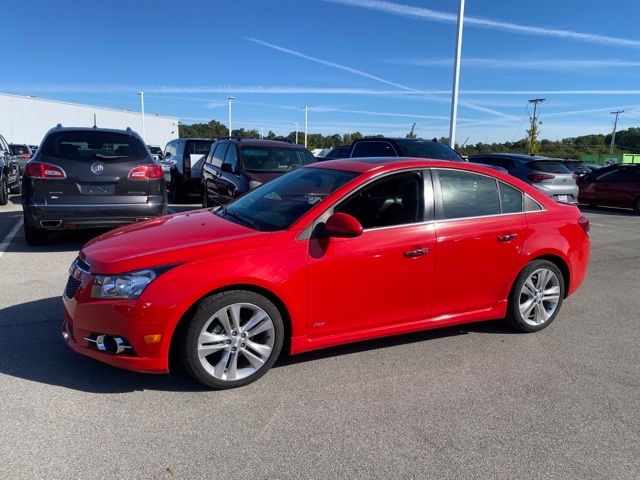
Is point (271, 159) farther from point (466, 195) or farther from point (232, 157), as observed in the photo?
point (466, 195)

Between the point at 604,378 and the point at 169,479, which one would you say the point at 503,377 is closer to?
the point at 604,378

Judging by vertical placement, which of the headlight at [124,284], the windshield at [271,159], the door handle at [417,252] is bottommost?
the headlight at [124,284]

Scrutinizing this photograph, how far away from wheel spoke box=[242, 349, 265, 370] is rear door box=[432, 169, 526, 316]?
150 cm

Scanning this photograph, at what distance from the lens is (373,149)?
11.4m

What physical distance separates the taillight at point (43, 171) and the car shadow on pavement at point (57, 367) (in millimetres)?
2935

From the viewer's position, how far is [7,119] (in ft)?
135

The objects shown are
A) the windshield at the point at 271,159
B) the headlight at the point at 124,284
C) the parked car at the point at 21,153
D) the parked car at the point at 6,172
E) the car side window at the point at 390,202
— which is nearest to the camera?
the headlight at the point at 124,284

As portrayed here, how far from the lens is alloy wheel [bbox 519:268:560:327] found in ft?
14.8

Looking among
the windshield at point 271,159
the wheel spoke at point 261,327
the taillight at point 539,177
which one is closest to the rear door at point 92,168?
the windshield at point 271,159

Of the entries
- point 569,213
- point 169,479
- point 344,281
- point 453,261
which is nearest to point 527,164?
point 569,213

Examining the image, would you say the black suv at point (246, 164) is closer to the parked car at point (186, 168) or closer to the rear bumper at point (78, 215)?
the rear bumper at point (78, 215)

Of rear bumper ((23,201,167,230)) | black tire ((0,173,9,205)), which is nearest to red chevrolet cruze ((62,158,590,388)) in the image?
rear bumper ((23,201,167,230))

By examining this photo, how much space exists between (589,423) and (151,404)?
2.75 meters

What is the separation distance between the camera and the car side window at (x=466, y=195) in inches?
163
